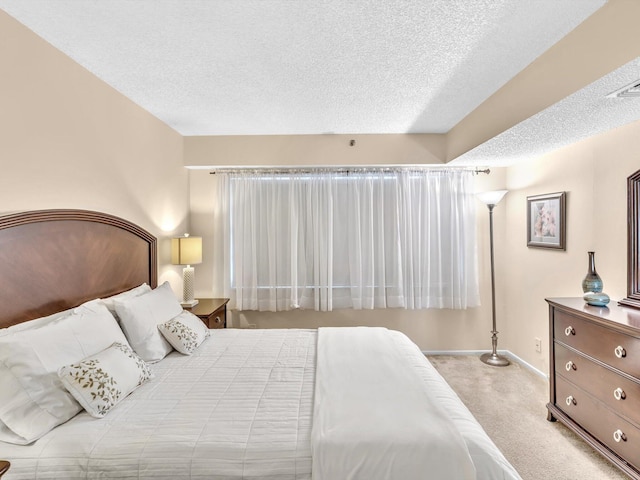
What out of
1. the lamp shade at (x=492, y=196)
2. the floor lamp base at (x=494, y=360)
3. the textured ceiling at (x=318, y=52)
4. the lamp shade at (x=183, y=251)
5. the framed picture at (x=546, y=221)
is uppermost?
the textured ceiling at (x=318, y=52)

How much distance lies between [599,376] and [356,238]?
237cm

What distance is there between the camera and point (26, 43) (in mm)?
1719

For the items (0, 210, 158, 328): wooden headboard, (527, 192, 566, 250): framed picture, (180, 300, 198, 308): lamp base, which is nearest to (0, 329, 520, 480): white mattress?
(0, 210, 158, 328): wooden headboard

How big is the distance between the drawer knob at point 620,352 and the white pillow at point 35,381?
2946mm

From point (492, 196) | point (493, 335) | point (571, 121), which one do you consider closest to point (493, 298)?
point (493, 335)

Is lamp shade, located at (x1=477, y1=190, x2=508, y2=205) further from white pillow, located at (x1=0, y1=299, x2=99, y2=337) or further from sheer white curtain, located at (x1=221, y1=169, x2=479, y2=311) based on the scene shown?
white pillow, located at (x1=0, y1=299, x2=99, y2=337)

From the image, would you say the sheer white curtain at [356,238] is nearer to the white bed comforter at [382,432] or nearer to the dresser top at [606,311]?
the dresser top at [606,311]

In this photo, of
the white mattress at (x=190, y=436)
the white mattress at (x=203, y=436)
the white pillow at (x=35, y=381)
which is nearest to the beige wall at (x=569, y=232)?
the white mattress at (x=203, y=436)

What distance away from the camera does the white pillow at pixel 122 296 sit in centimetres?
205

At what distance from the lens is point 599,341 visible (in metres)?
2.03

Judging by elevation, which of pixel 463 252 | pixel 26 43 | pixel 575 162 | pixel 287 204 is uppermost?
pixel 26 43

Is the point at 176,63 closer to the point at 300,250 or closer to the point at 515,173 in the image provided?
the point at 300,250

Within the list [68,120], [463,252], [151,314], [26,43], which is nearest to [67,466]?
[151,314]

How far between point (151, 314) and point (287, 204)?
6.61ft
